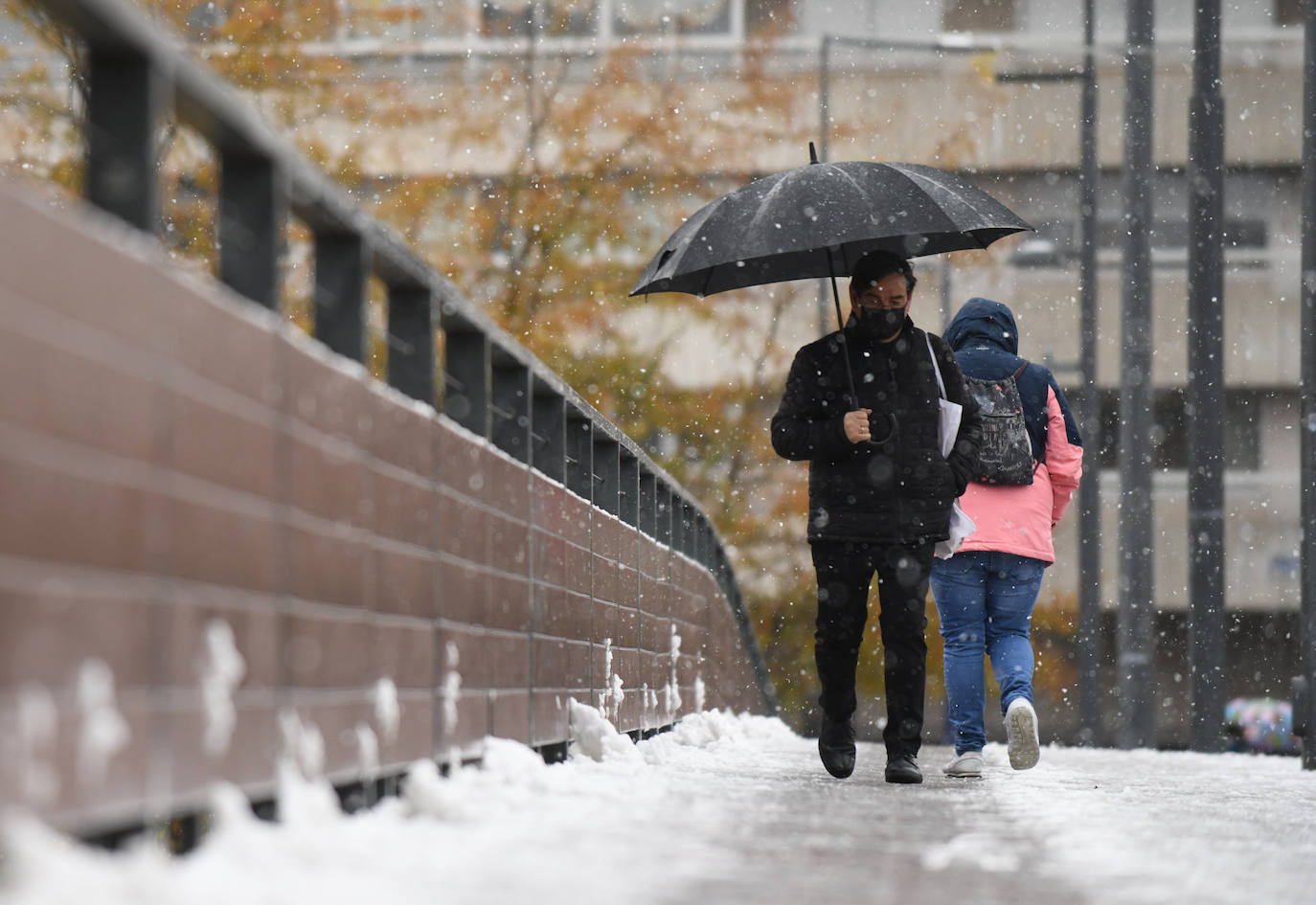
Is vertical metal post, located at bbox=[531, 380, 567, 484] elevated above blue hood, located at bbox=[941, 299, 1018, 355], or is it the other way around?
blue hood, located at bbox=[941, 299, 1018, 355]

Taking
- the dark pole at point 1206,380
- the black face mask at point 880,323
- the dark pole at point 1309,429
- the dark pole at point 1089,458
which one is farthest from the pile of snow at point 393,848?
the dark pole at point 1089,458

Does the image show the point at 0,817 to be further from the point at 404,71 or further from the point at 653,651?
the point at 404,71

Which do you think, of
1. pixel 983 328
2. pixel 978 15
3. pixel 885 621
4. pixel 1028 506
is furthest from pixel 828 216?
pixel 978 15

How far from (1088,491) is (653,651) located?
12483 mm

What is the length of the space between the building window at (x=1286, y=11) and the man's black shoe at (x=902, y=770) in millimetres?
30450

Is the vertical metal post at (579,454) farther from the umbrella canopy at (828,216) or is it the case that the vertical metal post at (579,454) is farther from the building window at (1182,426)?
the building window at (1182,426)

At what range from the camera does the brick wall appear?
275cm

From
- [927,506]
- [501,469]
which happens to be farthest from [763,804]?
[927,506]

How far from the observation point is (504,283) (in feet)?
67.8

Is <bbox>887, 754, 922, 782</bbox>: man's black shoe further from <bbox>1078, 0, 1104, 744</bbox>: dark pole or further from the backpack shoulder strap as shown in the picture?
<bbox>1078, 0, 1104, 744</bbox>: dark pole

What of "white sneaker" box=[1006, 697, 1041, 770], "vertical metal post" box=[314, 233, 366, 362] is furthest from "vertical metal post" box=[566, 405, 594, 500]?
"vertical metal post" box=[314, 233, 366, 362]

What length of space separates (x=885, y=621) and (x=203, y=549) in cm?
425

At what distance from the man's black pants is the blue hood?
4.53 feet

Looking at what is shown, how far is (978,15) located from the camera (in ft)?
116
